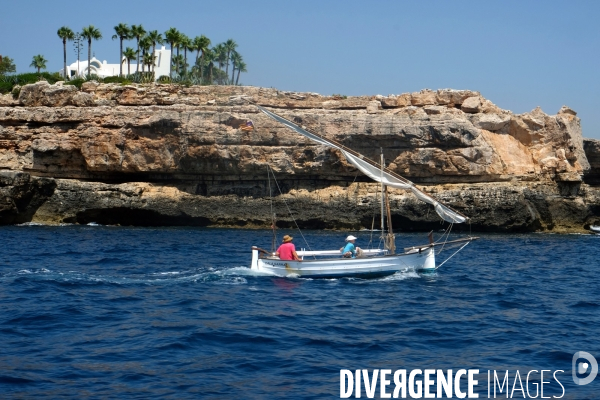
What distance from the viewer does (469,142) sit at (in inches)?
1677

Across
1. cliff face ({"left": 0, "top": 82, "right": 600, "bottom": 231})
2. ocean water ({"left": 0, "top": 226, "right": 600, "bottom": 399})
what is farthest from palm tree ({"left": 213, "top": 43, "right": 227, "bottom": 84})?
ocean water ({"left": 0, "top": 226, "right": 600, "bottom": 399})

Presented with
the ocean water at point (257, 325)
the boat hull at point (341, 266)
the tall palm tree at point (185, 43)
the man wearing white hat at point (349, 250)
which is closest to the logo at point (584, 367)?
the ocean water at point (257, 325)

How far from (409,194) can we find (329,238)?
7478 millimetres

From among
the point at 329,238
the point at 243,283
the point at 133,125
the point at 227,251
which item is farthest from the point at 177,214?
the point at 243,283

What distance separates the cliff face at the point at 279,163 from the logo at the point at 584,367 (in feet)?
93.9

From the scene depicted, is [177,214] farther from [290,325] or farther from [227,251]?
[290,325]

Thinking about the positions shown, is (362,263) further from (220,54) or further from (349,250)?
(220,54)

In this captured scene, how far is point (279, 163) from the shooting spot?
43594 mm

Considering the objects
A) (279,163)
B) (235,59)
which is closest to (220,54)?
(235,59)

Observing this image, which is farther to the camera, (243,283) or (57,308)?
(243,283)

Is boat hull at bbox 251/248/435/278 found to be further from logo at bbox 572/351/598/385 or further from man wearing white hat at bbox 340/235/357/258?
logo at bbox 572/351/598/385

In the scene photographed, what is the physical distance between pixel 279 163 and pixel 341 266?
870 inches

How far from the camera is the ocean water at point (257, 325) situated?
11.6 m

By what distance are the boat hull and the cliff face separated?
19.6 m
